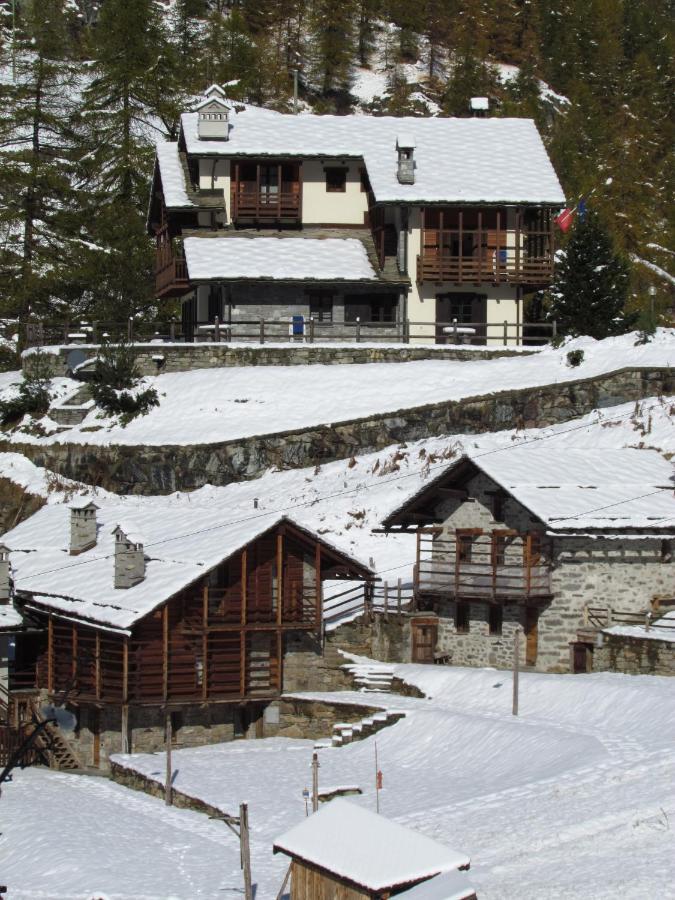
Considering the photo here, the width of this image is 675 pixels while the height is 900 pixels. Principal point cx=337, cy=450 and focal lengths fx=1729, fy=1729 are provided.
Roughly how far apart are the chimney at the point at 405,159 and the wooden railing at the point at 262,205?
13.9 ft

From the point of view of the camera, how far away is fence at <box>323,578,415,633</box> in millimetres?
45125

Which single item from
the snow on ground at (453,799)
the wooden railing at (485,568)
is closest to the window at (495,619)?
the wooden railing at (485,568)

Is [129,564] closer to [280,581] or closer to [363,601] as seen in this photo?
[280,581]

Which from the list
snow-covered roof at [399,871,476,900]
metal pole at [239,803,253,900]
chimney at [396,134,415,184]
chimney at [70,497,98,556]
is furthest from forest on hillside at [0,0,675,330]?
snow-covered roof at [399,871,476,900]

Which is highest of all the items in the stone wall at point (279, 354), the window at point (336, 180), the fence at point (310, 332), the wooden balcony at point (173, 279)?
the window at point (336, 180)

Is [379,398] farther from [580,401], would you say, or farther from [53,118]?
[53,118]

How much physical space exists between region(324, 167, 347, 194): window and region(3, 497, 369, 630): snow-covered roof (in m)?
20.9

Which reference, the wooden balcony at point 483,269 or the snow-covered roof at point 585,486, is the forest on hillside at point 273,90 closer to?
the wooden balcony at point 483,269

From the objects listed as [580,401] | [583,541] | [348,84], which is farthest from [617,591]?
[348,84]

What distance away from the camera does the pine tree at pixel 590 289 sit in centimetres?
6075

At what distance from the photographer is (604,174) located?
92688 mm

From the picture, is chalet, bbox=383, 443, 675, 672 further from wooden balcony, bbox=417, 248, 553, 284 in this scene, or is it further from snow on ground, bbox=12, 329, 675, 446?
wooden balcony, bbox=417, 248, 553, 284

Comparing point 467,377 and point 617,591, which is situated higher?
point 467,377

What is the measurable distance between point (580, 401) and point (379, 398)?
21.6 feet
